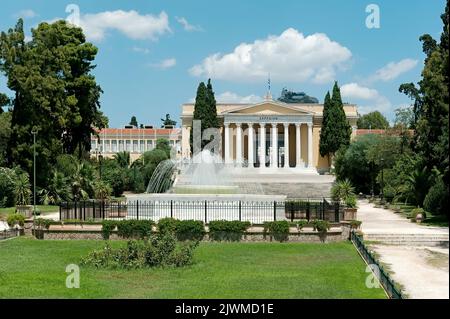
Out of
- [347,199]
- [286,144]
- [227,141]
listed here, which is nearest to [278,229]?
[347,199]

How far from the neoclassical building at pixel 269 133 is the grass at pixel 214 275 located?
55068 mm

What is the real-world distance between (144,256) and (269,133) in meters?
66.0

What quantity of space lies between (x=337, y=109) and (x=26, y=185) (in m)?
42.6

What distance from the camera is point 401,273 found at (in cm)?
1738

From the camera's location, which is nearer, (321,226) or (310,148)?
(321,226)

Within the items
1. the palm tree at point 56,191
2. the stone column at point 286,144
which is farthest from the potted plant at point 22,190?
the stone column at point 286,144

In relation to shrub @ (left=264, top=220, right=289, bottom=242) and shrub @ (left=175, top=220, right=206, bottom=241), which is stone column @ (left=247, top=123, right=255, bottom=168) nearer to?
shrub @ (left=264, top=220, right=289, bottom=242)

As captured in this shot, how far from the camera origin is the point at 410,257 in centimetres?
2069

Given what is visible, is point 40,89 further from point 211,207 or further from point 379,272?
point 379,272

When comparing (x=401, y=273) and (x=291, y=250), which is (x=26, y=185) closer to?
(x=291, y=250)

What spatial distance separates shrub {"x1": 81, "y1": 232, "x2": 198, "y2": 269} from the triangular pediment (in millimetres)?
60860

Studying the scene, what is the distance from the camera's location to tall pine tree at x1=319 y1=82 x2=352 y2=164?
240ft

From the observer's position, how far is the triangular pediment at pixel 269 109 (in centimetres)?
8025

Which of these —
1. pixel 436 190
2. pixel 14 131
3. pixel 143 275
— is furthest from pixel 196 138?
pixel 143 275
